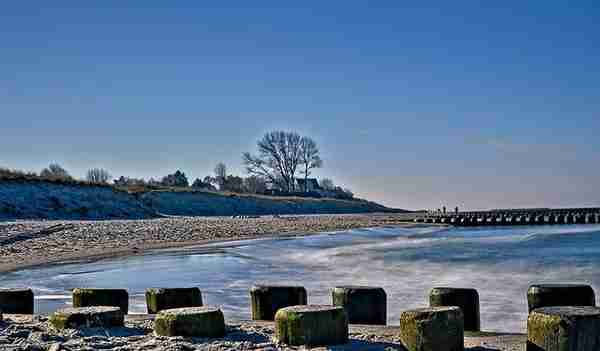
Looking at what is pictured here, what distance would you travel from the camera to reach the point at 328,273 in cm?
1408

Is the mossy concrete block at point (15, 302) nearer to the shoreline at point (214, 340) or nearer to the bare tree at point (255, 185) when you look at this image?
the shoreline at point (214, 340)

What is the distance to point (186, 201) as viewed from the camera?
52.7 meters

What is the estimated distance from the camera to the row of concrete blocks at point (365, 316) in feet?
14.0

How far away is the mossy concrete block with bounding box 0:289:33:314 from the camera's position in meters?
7.03

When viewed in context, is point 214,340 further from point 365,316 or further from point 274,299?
point 365,316

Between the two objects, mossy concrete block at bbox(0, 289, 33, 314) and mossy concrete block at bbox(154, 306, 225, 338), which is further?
mossy concrete block at bbox(0, 289, 33, 314)

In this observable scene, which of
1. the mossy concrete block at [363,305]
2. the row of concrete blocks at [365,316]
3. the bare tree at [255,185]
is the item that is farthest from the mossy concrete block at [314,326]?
the bare tree at [255,185]

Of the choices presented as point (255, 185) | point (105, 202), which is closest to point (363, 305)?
point (105, 202)

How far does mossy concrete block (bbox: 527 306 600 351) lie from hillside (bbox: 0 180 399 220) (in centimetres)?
2923

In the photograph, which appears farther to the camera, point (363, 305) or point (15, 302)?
point (15, 302)

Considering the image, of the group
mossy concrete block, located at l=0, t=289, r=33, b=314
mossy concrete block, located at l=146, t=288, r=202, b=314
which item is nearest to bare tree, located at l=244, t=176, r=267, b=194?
mossy concrete block, located at l=0, t=289, r=33, b=314

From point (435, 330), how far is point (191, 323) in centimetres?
182

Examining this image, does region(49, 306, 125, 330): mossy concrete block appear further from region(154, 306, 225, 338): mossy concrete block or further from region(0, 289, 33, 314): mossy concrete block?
region(0, 289, 33, 314): mossy concrete block

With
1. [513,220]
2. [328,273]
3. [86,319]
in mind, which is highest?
[513,220]
